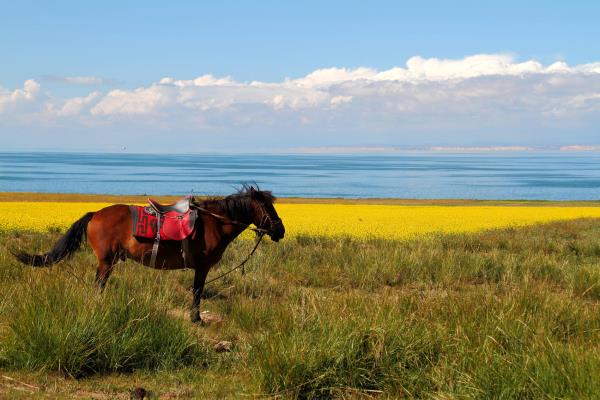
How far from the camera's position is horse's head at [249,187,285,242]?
875cm

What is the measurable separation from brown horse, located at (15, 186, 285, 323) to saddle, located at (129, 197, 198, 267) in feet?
0.31

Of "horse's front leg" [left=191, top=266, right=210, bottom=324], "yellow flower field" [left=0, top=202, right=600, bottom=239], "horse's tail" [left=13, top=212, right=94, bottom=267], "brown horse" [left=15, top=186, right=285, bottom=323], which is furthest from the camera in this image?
"yellow flower field" [left=0, top=202, right=600, bottom=239]

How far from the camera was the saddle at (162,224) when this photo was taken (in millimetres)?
8391

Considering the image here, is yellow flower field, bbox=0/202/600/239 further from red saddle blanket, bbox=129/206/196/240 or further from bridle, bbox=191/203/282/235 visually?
red saddle blanket, bbox=129/206/196/240

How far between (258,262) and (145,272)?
3349mm

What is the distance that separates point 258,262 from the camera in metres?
12.6

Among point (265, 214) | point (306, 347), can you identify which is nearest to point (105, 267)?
point (265, 214)

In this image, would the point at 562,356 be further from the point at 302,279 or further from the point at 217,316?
the point at 302,279

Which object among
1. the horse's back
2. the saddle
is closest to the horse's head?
the saddle

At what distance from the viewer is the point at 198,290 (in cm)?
841

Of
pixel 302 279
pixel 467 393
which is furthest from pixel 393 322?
pixel 302 279

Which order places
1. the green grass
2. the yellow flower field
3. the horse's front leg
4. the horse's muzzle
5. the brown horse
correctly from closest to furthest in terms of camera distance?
1. the green grass
2. the horse's front leg
3. the brown horse
4. the horse's muzzle
5. the yellow flower field

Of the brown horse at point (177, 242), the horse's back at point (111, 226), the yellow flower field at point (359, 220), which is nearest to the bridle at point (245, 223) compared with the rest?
the brown horse at point (177, 242)

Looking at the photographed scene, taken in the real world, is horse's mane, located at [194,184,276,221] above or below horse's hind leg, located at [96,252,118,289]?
above
